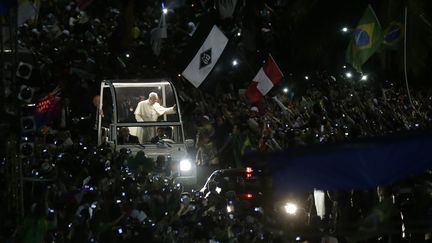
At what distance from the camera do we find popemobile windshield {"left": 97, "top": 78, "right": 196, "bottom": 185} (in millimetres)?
17203

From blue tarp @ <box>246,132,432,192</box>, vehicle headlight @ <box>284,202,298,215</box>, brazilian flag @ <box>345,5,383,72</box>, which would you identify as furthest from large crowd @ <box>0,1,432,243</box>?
brazilian flag @ <box>345,5,383,72</box>

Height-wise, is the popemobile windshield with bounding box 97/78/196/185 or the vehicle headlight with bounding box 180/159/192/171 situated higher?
the popemobile windshield with bounding box 97/78/196/185

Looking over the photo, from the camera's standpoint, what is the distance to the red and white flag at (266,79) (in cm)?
1825

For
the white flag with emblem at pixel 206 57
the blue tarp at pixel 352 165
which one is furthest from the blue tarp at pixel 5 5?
the blue tarp at pixel 352 165

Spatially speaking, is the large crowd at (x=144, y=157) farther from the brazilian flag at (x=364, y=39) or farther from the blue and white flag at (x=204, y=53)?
the blue and white flag at (x=204, y=53)

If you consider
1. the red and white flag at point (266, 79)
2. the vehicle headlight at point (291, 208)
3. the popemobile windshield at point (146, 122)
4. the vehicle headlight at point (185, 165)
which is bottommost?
the vehicle headlight at point (291, 208)

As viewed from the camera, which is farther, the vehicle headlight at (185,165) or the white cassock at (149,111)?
the white cassock at (149,111)

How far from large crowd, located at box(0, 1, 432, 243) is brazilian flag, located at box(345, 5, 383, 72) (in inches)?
52.0

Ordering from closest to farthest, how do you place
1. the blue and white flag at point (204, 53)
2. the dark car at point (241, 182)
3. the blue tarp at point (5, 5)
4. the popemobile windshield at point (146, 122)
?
the blue tarp at point (5, 5)
the dark car at point (241, 182)
the blue and white flag at point (204, 53)
the popemobile windshield at point (146, 122)

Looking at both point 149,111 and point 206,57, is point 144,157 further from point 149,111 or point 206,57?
point 149,111

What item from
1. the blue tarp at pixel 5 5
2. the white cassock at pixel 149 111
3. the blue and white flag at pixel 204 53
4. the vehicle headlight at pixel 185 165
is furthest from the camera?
the white cassock at pixel 149 111

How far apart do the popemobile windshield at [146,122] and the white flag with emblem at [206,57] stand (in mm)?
1937

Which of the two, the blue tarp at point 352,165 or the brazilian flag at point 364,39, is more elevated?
the brazilian flag at point 364,39

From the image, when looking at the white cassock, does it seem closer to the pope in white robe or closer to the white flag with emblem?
the pope in white robe
